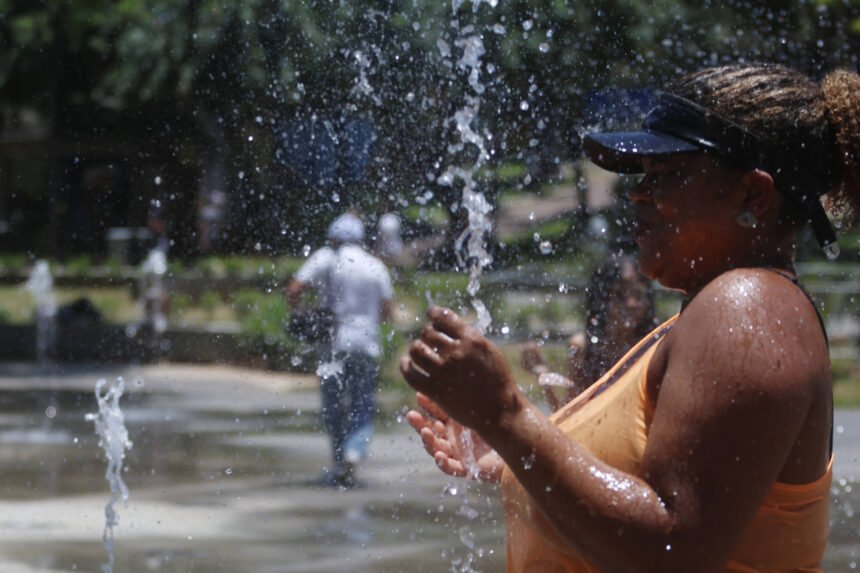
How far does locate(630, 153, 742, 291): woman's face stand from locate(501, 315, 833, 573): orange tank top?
0.37ft

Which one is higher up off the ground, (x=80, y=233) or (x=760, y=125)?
(x=760, y=125)

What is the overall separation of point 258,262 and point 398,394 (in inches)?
381

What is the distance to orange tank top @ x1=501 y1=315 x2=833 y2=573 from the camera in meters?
1.69

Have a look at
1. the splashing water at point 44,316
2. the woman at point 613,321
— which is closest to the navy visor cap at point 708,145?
the woman at point 613,321

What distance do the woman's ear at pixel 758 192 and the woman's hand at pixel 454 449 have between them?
681 millimetres

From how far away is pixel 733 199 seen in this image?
1788 millimetres

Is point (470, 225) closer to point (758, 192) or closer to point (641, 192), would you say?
point (641, 192)

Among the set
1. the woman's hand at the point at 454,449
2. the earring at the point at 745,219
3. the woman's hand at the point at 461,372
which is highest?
the earring at the point at 745,219

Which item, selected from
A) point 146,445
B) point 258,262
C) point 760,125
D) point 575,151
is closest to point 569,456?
point 760,125

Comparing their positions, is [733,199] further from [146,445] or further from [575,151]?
[146,445]

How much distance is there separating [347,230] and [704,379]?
6446mm

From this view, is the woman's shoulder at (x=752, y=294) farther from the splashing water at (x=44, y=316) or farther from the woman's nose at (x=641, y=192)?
the splashing water at (x=44, y=316)

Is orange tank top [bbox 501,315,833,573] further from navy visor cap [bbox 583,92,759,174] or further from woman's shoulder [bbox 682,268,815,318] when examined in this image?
navy visor cap [bbox 583,92,759,174]

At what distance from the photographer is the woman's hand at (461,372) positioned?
161cm
